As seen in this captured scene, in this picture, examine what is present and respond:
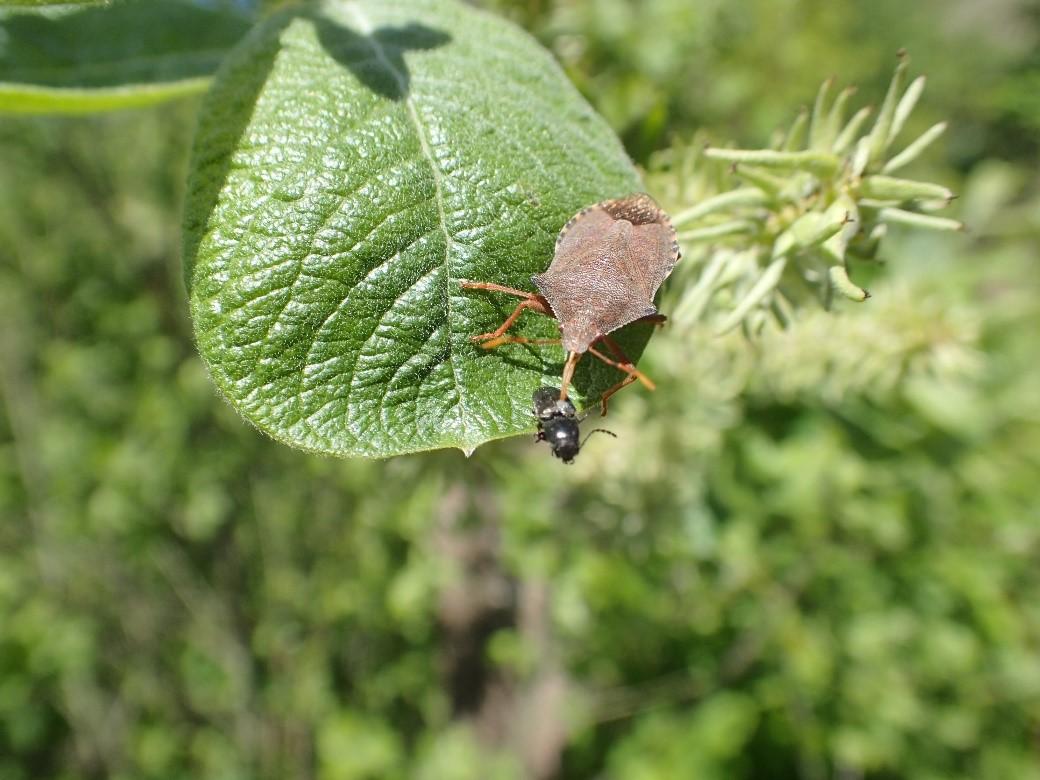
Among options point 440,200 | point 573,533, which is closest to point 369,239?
point 440,200

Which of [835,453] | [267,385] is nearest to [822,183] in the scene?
[267,385]

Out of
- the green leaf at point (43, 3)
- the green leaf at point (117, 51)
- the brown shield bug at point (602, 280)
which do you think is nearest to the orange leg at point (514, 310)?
the brown shield bug at point (602, 280)

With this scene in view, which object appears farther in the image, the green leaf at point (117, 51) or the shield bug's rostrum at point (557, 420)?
the green leaf at point (117, 51)

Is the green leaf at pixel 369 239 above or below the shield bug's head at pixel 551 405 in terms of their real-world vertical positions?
above

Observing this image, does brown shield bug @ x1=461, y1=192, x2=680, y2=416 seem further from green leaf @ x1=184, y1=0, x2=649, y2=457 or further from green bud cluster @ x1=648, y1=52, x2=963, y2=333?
green bud cluster @ x1=648, y1=52, x2=963, y2=333

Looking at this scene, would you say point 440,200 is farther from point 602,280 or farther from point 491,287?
point 602,280

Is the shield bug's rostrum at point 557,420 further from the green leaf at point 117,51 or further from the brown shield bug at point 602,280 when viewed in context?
the green leaf at point 117,51
